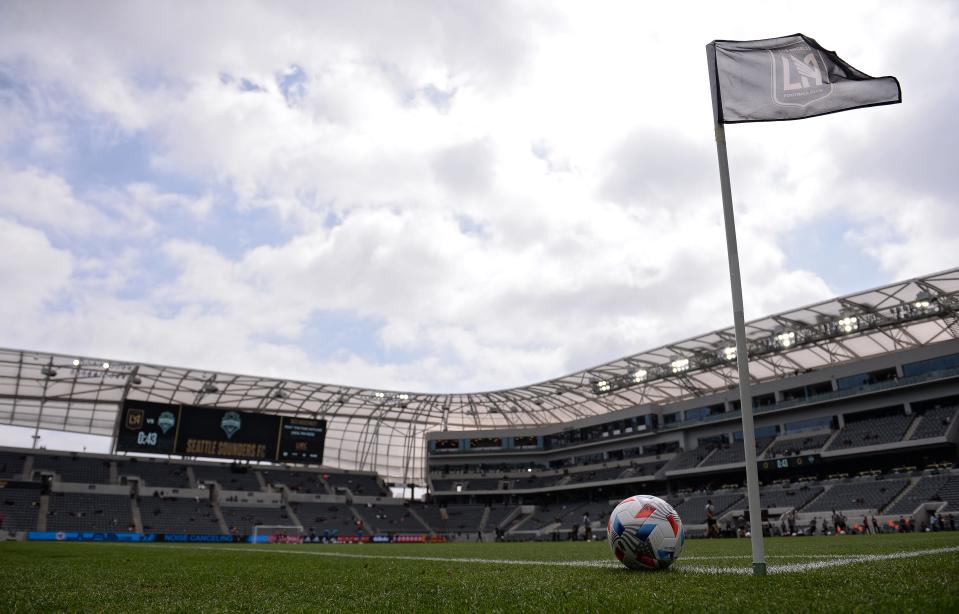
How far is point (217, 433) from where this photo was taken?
61.2 meters

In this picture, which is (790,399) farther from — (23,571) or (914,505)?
(23,571)

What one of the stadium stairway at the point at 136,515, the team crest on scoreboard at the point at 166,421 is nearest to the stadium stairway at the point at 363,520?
the stadium stairway at the point at 136,515

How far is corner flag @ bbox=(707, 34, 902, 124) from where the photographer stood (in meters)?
9.52

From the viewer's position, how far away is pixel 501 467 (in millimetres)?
84125

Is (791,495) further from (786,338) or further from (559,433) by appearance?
(559,433)

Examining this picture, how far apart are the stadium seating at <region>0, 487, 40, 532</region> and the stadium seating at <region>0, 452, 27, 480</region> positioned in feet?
8.00

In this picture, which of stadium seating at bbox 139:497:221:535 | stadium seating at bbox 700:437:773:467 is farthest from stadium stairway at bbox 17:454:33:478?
stadium seating at bbox 700:437:773:467

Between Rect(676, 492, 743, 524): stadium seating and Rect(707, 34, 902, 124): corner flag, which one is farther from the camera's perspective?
Rect(676, 492, 743, 524): stadium seating

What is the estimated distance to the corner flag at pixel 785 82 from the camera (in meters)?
9.52

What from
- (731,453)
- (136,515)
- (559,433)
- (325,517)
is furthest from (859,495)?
(136,515)

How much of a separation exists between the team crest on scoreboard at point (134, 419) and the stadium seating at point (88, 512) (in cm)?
679

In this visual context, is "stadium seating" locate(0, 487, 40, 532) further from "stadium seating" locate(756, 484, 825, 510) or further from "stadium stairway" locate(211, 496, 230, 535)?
"stadium seating" locate(756, 484, 825, 510)

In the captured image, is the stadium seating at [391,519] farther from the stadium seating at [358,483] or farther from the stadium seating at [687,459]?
the stadium seating at [687,459]

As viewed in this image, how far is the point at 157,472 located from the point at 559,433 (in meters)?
46.8
